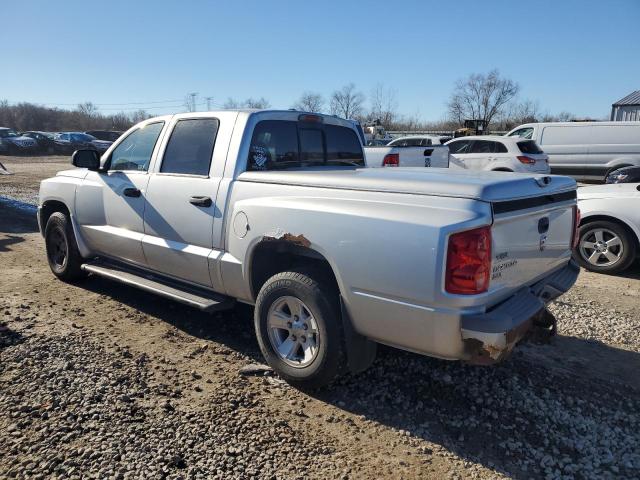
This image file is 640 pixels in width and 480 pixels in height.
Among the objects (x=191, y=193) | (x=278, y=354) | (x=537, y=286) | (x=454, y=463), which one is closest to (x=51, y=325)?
(x=191, y=193)

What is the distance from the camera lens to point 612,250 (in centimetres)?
639

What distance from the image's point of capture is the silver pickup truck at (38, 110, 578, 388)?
2.66 meters

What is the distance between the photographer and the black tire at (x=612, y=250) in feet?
20.5

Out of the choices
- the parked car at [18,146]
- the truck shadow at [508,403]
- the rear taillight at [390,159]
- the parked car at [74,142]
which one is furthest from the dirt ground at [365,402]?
the parked car at [18,146]

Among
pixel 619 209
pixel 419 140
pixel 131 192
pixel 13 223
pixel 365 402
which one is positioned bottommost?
pixel 365 402

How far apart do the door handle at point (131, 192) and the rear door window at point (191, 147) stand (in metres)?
0.35

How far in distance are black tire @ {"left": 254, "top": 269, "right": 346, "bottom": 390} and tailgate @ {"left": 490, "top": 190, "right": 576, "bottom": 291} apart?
1.03m

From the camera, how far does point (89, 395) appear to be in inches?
129

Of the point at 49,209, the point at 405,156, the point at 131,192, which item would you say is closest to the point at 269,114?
the point at 131,192

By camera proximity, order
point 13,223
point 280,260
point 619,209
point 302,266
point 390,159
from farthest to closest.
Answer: point 390,159 < point 13,223 < point 619,209 < point 280,260 < point 302,266

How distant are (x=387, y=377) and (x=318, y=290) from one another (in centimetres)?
97

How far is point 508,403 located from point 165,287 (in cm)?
290

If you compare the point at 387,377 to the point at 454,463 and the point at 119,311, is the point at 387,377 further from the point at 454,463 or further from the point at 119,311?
the point at 119,311

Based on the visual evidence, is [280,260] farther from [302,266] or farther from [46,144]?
[46,144]
